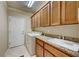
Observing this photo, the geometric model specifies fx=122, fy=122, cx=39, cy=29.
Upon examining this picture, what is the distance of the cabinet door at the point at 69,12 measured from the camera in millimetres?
2131

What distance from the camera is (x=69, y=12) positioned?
7.58 feet

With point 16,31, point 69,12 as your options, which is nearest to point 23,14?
point 16,31

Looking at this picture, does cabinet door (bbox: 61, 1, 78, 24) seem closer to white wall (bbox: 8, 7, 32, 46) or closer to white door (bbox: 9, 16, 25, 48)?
white door (bbox: 9, 16, 25, 48)

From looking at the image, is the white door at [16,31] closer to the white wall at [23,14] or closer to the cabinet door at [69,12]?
the white wall at [23,14]

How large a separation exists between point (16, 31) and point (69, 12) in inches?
216

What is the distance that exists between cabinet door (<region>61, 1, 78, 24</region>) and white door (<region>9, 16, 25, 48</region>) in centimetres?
500

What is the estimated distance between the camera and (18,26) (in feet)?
24.6

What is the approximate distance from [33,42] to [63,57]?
285 cm

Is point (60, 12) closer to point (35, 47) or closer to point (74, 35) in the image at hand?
point (74, 35)

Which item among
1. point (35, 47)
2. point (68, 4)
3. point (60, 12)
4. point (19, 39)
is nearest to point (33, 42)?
point (35, 47)

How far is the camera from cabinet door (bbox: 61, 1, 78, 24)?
2.13m

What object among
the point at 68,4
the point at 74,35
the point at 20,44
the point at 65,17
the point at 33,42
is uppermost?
the point at 68,4

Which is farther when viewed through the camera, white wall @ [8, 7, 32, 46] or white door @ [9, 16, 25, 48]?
white wall @ [8, 7, 32, 46]

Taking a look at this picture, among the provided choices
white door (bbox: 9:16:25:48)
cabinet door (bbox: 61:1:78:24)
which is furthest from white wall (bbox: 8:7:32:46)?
cabinet door (bbox: 61:1:78:24)
